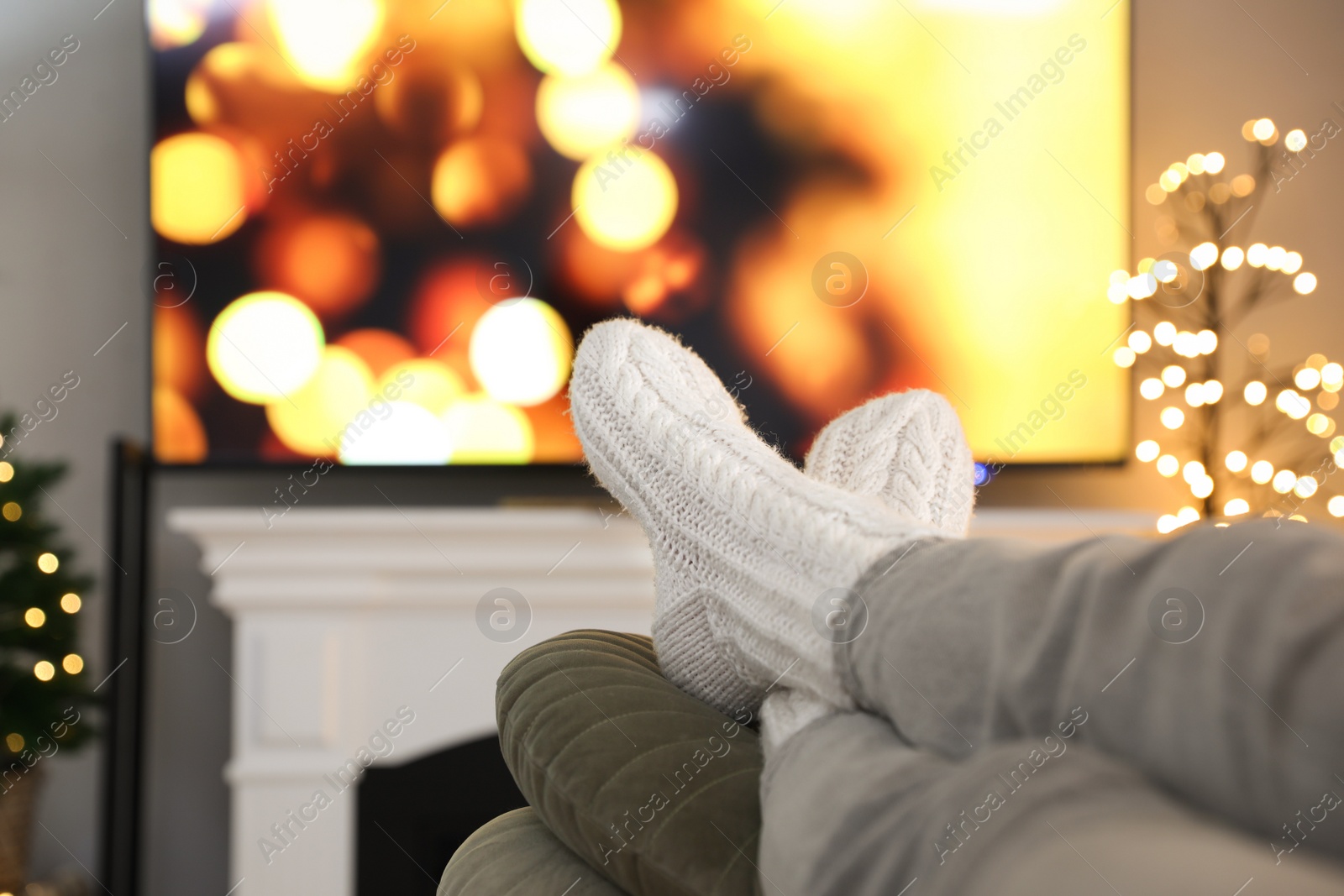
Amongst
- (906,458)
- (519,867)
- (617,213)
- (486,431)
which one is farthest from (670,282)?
(519,867)

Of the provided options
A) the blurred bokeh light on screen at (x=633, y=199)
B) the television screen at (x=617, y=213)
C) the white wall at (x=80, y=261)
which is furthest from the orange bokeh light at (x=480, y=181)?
the white wall at (x=80, y=261)

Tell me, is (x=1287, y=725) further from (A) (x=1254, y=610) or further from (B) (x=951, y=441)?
(B) (x=951, y=441)

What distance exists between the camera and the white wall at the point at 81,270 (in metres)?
1.66

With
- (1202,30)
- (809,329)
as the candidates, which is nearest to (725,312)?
(809,329)

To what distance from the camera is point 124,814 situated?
1.53 m

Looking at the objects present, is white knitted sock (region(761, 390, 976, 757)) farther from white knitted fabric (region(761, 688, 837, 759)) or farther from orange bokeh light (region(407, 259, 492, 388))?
orange bokeh light (region(407, 259, 492, 388))

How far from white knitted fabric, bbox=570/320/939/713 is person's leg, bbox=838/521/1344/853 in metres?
0.07

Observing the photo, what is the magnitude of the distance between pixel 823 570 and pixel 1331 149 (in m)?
1.97

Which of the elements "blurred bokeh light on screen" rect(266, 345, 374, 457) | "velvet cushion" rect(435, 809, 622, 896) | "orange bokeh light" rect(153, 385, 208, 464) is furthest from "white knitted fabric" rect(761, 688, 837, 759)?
"orange bokeh light" rect(153, 385, 208, 464)

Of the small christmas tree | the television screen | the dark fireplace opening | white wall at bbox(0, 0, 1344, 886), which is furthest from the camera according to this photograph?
white wall at bbox(0, 0, 1344, 886)

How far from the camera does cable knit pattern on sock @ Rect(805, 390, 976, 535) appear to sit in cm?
78

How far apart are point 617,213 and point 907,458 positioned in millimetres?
937

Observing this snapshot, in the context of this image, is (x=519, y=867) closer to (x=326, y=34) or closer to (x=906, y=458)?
(x=906, y=458)

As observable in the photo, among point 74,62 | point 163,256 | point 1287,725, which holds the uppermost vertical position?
point 74,62
